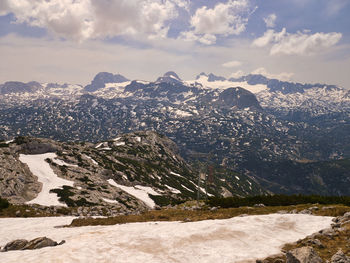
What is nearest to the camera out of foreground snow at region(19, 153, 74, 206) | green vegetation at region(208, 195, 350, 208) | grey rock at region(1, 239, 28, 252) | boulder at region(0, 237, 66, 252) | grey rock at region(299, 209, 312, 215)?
boulder at region(0, 237, 66, 252)

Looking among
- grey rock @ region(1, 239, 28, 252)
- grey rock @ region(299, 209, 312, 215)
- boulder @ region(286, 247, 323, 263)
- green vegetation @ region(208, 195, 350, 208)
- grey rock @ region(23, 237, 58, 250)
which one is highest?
boulder @ region(286, 247, 323, 263)

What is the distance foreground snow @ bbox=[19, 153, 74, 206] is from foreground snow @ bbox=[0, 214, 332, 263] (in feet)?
159

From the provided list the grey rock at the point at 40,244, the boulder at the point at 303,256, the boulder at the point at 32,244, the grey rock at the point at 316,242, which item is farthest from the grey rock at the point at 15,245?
the grey rock at the point at 316,242

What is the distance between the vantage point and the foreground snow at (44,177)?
2815 inches

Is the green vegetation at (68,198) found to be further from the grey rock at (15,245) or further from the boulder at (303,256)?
the boulder at (303,256)

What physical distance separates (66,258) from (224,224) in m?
14.9

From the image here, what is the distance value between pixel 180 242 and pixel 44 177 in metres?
89.2

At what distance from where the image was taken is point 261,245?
2031 centimetres

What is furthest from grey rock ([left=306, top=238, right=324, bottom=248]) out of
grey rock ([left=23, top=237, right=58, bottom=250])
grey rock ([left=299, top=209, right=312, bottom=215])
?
grey rock ([left=23, top=237, right=58, bottom=250])

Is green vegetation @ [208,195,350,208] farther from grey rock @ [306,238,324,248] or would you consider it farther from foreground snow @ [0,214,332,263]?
grey rock @ [306,238,324,248]

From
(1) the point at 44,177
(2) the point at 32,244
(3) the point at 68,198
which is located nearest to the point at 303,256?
(2) the point at 32,244

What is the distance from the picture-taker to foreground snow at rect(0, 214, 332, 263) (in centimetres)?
1675

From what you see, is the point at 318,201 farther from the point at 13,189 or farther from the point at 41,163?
the point at 41,163

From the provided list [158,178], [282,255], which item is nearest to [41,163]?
[158,178]
